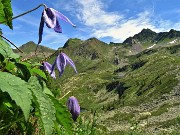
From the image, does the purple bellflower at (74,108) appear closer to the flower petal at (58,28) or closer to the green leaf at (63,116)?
the green leaf at (63,116)

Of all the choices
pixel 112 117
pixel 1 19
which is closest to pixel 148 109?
pixel 112 117

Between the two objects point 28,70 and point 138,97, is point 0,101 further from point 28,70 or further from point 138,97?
point 138,97

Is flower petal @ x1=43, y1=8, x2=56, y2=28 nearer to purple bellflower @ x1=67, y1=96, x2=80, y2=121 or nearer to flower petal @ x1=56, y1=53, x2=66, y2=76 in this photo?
flower petal @ x1=56, y1=53, x2=66, y2=76

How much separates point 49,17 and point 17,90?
84 cm

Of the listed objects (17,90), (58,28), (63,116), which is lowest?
(63,116)

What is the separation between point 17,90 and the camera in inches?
68.1

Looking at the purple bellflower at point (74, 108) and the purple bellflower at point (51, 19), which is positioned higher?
the purple bellflower at point (51, 19)

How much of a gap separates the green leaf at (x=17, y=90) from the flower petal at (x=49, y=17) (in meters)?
0.59

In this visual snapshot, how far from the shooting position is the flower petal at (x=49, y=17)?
7.55 ft

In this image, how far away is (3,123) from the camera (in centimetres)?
243

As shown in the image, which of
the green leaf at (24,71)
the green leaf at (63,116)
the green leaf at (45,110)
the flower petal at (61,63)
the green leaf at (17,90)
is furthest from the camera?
the flower petal at (61,63)

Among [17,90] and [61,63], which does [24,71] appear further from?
[17,90]

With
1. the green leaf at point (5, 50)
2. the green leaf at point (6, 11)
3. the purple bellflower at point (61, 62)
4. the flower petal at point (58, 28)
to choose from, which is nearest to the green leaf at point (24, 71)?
the green leaf at point (5, 50)

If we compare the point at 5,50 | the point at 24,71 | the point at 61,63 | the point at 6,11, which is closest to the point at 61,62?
the point at 61,63
